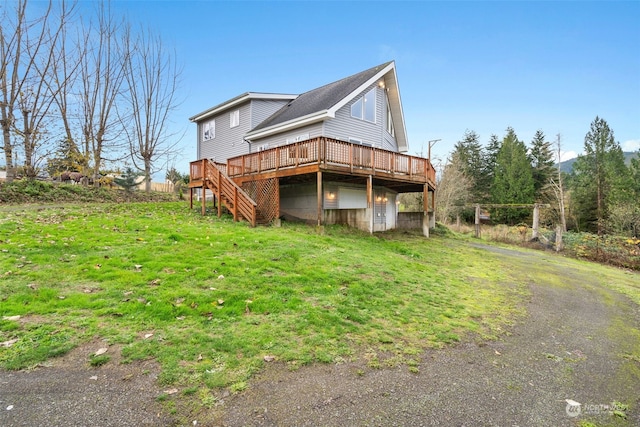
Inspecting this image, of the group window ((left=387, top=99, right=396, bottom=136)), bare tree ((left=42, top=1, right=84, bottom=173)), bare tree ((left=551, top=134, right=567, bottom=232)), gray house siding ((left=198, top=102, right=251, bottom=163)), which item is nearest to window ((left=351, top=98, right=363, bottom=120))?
window ((left=387, top=99, right=396, bottom=136))

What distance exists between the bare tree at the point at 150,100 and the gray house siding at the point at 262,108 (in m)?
A: 8.70

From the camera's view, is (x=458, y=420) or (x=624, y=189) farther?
(x=624, y=189)

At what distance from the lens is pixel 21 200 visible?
48.8 feet

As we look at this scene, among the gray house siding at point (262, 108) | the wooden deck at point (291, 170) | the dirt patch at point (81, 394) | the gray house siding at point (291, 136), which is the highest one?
the gray house siding at point (262, 108)

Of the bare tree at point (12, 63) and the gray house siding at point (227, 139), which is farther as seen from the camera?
the gray house siding at point (227, 139)

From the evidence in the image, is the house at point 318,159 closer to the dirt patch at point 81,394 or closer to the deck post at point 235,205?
the deck post at point 235,205

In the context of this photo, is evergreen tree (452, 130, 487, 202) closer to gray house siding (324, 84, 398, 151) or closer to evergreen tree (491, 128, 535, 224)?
evergreen tree (491, 128, 535, 224)

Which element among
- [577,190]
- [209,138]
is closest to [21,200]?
[209,138]

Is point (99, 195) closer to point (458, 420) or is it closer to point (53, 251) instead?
point (53, 251)

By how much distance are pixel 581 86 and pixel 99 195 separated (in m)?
46.8

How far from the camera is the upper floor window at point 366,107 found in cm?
1669

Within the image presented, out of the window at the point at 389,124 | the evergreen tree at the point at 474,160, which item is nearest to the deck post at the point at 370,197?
the window at the point at 389,124

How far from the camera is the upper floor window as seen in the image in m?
16.7

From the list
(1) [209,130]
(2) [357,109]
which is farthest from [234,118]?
(2) [357,109]
